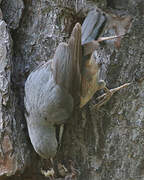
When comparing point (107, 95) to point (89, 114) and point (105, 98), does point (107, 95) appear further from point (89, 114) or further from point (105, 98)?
point (89, 114)

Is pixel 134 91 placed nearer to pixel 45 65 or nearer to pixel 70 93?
pixel 70 93

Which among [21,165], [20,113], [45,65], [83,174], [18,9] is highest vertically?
[18,9]

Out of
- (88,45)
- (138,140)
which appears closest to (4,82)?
(88,45)

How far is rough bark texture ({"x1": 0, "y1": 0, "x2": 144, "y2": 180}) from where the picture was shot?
212 centimetres

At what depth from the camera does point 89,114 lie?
7.32ft

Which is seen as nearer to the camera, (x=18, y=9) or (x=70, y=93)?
(x=70, y=93)

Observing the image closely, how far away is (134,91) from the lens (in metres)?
2.14

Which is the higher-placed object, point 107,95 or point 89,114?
point 107,95

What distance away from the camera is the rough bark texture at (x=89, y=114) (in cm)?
212

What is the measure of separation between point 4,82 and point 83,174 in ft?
2.72

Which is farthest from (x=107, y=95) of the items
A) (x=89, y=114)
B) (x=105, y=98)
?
(x=89, y=114)

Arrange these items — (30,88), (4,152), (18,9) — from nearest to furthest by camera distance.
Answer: (4,152), (30,88), (18,9)

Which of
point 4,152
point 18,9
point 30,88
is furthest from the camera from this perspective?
point 18,9

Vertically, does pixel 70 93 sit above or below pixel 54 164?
above
